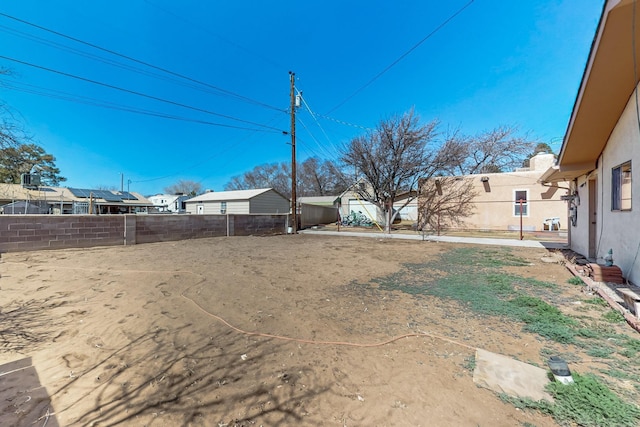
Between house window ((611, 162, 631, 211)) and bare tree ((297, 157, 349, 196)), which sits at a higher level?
bare tree ((297, 157, 349, 196))

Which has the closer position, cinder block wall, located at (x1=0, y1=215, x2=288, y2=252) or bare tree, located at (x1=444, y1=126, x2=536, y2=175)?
cinder block wall, located at (x1=0, y1=215, x2=288, y2=252)

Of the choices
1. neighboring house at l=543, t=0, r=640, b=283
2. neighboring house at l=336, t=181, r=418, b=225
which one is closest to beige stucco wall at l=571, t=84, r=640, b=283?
neighboring house at l=543, t=0, r=640, b=283

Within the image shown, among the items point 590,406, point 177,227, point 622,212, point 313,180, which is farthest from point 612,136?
point 313,180

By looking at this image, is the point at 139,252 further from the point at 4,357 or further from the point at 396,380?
the point at 396,380

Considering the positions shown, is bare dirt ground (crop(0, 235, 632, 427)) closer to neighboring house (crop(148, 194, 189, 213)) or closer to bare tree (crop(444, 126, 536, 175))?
bare tree (crop(444, 126, 536, 175))

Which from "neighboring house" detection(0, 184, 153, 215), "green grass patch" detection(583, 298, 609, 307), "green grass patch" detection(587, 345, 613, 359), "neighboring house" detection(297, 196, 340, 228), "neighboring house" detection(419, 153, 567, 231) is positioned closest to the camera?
"green grass patch" detection(587, 345, 613, 359)

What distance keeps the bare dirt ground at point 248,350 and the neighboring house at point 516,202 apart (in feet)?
35.4

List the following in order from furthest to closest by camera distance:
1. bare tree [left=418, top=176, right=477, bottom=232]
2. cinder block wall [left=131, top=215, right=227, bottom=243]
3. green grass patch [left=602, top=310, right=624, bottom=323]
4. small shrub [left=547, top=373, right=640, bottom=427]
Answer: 1. bare tree [left=418, top=176, right=477, bottom=232]
2. cinder block wall [left=131, top=215, right=227, bottom=243]
3. green grass patch [left=602, top=310, right=624, bottom=323]
4. small shrub [left=547, top=373, right=640, bottom=427]

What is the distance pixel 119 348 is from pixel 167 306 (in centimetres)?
110

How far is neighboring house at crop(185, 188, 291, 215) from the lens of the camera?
22231mm

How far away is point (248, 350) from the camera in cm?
264

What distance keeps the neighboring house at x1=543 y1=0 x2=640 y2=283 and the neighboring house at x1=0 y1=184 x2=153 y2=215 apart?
80.9ft

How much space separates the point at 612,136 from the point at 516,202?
1037cm

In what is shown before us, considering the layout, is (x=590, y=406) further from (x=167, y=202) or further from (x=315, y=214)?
(x=167, y=202)
